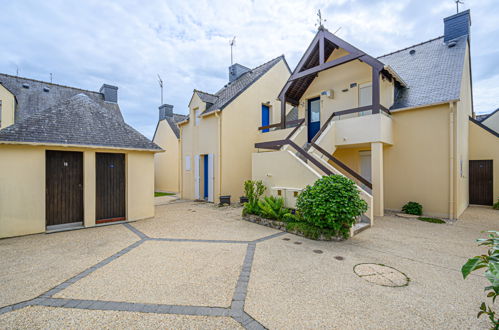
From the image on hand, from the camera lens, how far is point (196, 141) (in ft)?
44.3

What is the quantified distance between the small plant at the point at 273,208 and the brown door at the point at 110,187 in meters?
5.16

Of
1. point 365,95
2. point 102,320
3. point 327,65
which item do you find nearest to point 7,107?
point 102,320

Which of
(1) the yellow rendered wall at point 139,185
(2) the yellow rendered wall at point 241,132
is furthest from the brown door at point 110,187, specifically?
(2) the yellow rendered wall at point 241,132

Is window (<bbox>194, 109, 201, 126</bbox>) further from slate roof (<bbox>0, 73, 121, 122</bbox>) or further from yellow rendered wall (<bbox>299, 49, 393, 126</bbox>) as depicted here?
slate roof (<bbox>0, 73, 121, 122</bbox>)

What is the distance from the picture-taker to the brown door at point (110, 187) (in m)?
7.41

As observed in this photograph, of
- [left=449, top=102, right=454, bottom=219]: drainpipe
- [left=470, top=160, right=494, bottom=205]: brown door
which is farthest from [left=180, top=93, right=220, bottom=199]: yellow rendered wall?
[left=470, top=160, right=494, bottom=205]: brown door

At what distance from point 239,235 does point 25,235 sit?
20.4ft

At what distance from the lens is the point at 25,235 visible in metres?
6.17

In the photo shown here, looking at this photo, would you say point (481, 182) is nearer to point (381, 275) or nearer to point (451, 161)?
point (451, 161)

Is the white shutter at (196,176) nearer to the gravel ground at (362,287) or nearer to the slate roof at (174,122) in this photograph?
the slate roof at (174,122)

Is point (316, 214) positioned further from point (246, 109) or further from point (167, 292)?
point (246, 109)

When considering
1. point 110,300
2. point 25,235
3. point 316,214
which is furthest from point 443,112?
point 25,235

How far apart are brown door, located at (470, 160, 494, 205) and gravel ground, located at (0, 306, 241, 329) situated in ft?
51.5

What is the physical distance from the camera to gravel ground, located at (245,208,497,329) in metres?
2.74
